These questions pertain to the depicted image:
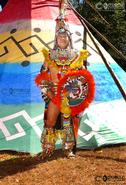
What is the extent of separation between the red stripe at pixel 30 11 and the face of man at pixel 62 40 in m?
2.63

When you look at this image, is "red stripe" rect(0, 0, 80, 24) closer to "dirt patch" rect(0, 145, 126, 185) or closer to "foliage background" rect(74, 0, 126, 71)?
"dirt patch" rect(0, 145, 126, 185)

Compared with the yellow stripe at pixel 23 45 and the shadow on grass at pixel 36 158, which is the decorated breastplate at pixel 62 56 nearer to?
the shadow on grass at pixel 36 158

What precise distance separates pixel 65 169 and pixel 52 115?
0.82m

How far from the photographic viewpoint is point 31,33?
8.97 metres

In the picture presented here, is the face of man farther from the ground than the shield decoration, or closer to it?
farther from the ground

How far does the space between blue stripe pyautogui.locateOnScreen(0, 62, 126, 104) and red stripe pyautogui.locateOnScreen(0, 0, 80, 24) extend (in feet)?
4.36

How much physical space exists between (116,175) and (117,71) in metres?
3.33

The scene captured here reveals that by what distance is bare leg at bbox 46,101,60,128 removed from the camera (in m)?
6.81

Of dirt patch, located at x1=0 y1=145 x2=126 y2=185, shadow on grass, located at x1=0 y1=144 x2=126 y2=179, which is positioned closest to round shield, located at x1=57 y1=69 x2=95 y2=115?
dirt patch, located at x1=0 y1=145 x2=126 y2=185

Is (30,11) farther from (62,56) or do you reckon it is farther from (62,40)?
(62,56)

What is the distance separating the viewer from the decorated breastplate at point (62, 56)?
671cm

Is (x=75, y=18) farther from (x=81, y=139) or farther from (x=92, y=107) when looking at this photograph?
(x=81, y=139)

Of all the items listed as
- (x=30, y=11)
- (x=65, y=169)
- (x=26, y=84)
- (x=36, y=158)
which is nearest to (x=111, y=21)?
(x=30, y=11)

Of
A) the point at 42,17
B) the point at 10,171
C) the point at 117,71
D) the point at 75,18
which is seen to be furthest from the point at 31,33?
the point at 10,171
